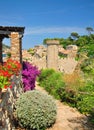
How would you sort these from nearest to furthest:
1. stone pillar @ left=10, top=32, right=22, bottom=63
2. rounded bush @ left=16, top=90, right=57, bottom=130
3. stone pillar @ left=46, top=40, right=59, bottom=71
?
rounded bush @ left=16, top=90, right=57, bottom=130, stone pillar @ left=10, top=32, right=22, bottom=63, stone pillar @ left=46, top=40, right=59, bottom=71

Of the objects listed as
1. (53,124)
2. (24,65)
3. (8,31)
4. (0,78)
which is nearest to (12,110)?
(53,124)

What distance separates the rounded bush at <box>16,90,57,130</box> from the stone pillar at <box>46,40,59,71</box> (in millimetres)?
19033

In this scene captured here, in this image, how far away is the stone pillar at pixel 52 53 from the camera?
3017 centimetres

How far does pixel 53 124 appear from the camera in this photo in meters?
11.9

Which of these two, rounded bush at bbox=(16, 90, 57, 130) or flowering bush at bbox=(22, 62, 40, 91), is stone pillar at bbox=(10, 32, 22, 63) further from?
rounded bush at bbox=(16, 90, 57, 130)

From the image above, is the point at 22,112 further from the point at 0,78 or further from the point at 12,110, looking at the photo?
the point at 0,78

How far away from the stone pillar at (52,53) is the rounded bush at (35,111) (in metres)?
19.0

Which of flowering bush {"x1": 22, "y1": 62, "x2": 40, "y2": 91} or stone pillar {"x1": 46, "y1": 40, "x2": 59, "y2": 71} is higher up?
stone pillar {"x1": 46, "y1": 40, "x2": 59, "y2": 71}

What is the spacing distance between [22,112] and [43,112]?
869 mm

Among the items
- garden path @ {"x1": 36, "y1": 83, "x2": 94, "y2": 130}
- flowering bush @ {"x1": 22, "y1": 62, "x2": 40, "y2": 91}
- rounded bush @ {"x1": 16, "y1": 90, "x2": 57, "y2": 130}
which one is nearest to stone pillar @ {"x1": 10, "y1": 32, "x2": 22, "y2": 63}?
flowering bush @ {"x1": 22, "y1": 62, "x2": 40, "y2": 91}

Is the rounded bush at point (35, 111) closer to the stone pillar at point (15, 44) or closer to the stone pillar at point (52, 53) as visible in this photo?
the stone pillar at point (15, 44)

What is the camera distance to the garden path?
11887 mm

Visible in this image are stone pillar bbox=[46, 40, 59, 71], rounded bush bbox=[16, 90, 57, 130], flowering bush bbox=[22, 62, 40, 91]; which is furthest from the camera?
stone pillar bbox=[46, 40, 59, 71]

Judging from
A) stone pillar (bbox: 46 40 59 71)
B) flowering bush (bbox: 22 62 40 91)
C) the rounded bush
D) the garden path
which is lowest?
the garden path
